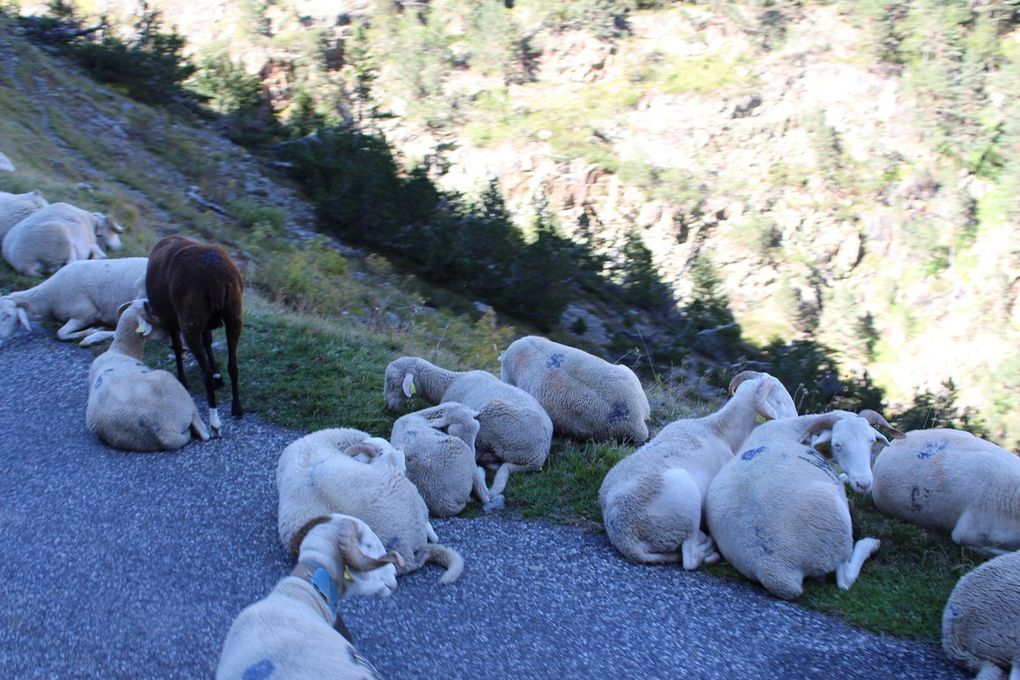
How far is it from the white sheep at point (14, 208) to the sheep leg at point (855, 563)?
1279 centimetres

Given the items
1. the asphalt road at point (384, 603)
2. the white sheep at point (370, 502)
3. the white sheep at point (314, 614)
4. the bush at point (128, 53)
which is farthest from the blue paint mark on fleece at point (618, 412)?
the bush at point (128, 53)

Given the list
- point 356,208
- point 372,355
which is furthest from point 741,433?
point 356,208

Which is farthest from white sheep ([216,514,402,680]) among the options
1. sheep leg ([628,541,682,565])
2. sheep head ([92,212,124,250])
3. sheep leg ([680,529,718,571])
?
sheep head ([92,212,124,250])

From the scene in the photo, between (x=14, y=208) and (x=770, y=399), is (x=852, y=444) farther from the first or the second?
(x=14, y=208)

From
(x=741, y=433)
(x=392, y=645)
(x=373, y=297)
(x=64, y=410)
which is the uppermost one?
(x=741, y=433)

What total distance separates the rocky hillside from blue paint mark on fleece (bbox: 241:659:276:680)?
28.6 metres

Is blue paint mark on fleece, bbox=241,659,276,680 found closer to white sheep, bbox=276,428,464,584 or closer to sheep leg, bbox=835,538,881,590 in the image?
white sheep, bbox=276,428,464,584

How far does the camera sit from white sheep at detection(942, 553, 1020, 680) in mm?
4926

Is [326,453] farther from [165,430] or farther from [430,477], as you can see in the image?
[165,430]

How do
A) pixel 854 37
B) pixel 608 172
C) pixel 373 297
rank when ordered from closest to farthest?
pixel 373 297 → pixel 608 172 → pixel 854 37

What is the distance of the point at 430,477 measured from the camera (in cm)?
720

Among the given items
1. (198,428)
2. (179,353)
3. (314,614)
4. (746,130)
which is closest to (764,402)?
(314,614)

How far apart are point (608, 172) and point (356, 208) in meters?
13.2

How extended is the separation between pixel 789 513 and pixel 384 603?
277cm
